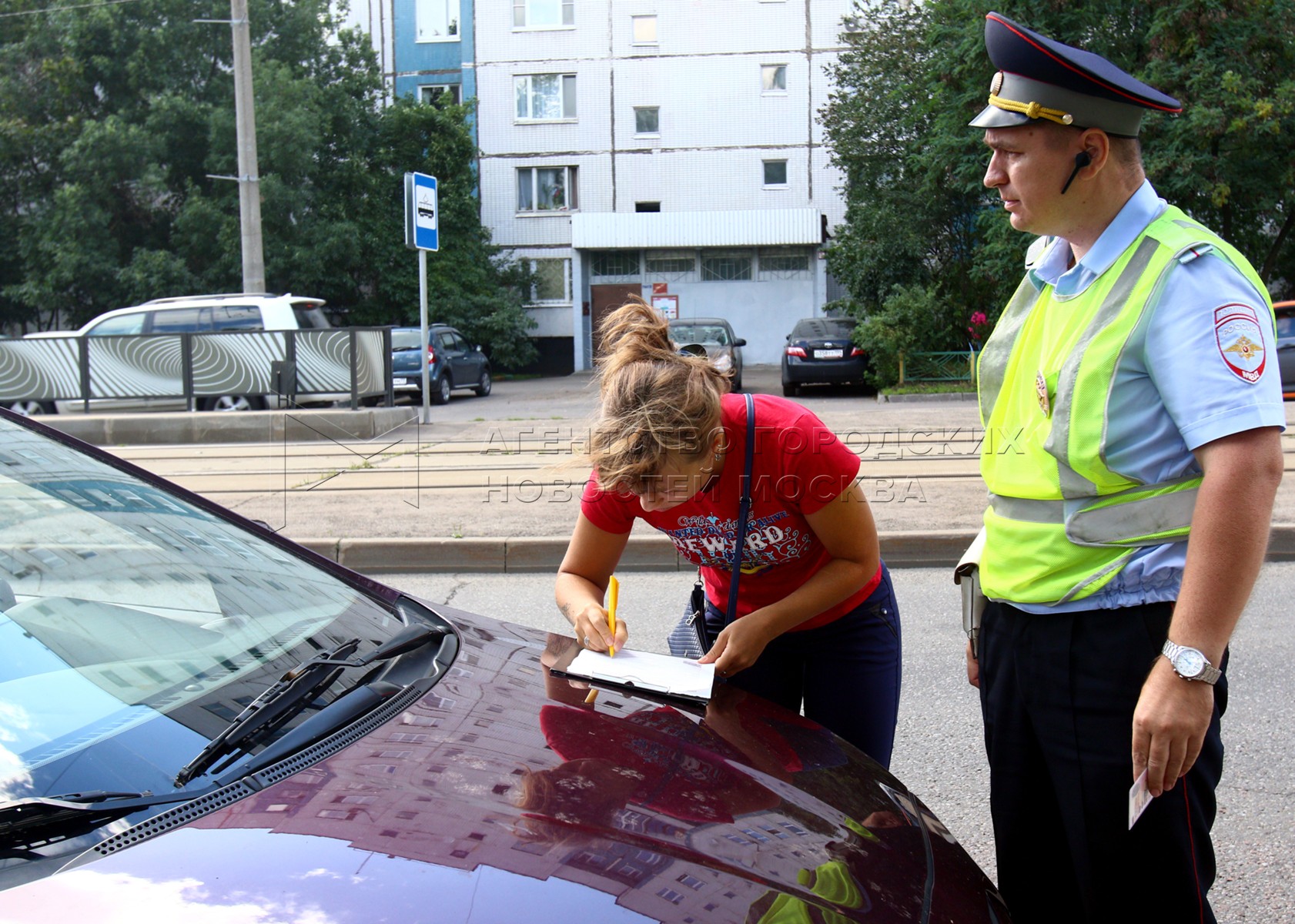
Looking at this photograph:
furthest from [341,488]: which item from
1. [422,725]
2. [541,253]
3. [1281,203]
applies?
[541,253]

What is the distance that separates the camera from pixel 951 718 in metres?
4.22

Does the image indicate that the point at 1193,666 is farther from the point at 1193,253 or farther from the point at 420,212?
the point at 420,212

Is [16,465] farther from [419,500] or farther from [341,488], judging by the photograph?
[341,488]

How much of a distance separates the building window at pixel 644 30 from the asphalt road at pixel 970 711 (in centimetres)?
3089

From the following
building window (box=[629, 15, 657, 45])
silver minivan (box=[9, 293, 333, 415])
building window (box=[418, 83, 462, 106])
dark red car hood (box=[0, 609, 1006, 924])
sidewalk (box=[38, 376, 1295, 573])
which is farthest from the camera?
building window (box=[418, 83, 462, 106])

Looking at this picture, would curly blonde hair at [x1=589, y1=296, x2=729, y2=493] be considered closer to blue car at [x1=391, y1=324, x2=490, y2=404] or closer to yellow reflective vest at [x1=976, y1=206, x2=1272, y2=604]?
yellow reflective vest at [x1=976, y1=206, x2=1272, y2=604]

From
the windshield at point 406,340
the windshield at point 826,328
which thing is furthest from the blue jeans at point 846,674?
the windshield at point 826,328

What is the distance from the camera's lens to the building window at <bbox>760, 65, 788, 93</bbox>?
34062 millimetres

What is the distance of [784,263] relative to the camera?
33750mm

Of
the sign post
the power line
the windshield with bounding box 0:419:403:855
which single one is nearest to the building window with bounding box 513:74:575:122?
the power line

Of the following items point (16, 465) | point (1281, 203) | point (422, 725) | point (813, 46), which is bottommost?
point (422, 725)

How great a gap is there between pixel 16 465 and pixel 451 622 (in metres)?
0.97

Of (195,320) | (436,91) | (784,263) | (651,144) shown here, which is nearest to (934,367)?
(195,320)

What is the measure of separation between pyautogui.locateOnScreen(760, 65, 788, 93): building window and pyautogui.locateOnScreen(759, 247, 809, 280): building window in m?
5.12
